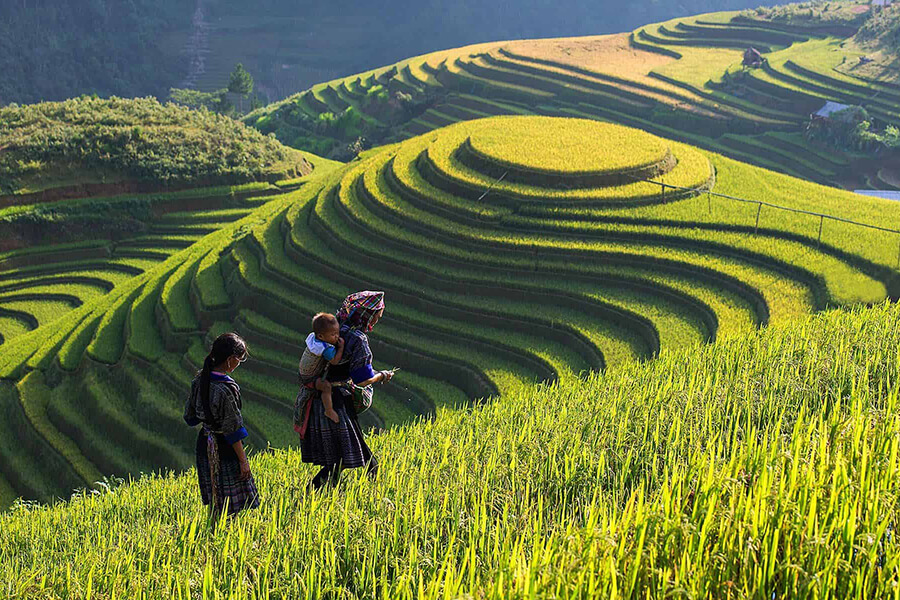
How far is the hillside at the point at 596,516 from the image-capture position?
11.8 feet

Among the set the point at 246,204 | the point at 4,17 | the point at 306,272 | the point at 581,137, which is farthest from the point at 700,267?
the point at 4,17

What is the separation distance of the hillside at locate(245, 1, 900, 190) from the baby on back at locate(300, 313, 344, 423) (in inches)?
1617

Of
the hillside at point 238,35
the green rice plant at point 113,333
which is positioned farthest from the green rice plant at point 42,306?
the hillside at point 238,35

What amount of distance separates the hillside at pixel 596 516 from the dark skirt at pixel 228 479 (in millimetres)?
354

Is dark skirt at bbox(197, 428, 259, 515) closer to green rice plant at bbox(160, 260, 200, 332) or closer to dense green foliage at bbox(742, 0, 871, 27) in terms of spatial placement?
green rice plant at bbox(160, 260, 200, 332)

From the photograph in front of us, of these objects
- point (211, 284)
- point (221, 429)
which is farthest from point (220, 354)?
A: point (211, 284)

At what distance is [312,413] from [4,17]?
117 metres

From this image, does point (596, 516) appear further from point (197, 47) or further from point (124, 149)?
point (197, 47)

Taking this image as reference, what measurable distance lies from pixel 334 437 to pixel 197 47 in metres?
124

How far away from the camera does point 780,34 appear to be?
6059 cm

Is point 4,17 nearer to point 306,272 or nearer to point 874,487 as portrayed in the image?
point 306,272

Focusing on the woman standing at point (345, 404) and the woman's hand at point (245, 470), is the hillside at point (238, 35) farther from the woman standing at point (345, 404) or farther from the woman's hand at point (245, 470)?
the woman's hand at point (245, 470)

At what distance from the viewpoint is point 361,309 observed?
263 inches

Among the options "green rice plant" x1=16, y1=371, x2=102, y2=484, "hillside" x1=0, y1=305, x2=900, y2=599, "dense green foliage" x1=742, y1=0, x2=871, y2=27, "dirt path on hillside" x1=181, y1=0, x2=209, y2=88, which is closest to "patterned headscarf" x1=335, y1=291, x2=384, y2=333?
"hillside" x1=0, y1=305, x2=900, y2=599
